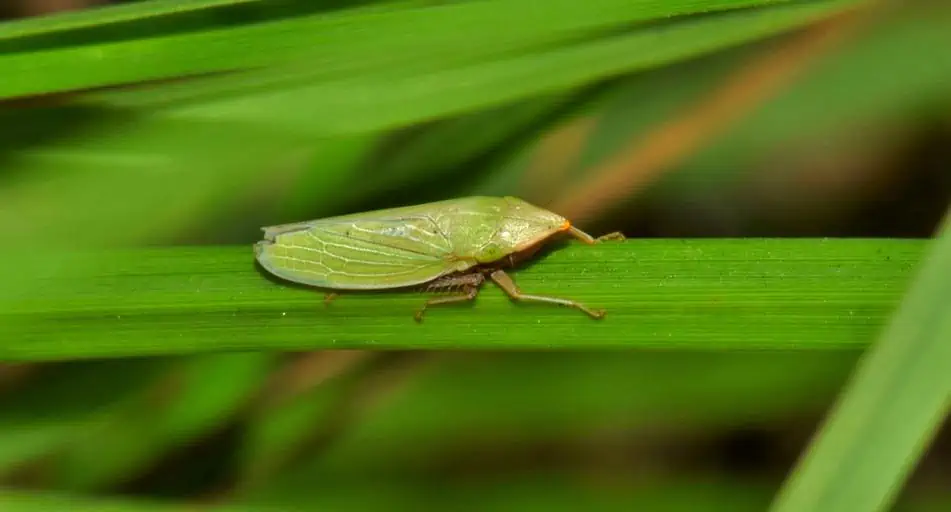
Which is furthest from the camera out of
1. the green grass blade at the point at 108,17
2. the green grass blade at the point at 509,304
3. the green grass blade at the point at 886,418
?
the green grass blade at the point at 108,17

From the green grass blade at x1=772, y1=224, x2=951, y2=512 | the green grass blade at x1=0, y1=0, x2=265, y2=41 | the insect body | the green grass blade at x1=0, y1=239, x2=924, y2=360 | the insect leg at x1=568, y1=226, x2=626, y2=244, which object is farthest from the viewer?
the insect body

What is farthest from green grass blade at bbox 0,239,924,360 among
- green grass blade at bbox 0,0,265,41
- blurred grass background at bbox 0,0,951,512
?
green grass blade at bbox 0,0,265,41

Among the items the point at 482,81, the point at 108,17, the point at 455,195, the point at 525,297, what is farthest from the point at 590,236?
the point at 108,17

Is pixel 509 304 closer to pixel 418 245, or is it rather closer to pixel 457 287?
pixel 457 287

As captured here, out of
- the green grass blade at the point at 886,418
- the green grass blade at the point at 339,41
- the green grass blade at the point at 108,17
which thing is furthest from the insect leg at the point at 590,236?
the green grass blade at the point at 108,17

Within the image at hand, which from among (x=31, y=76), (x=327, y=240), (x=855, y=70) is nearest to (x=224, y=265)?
(x=327, y=240)

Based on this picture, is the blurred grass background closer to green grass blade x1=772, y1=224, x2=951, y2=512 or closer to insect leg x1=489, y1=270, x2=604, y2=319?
insect leg x1=489, y1=270, x2=604, y2=319

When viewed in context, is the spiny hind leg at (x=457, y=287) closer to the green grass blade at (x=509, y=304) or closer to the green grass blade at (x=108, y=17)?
the green grass blade at (x=509, y=304)
